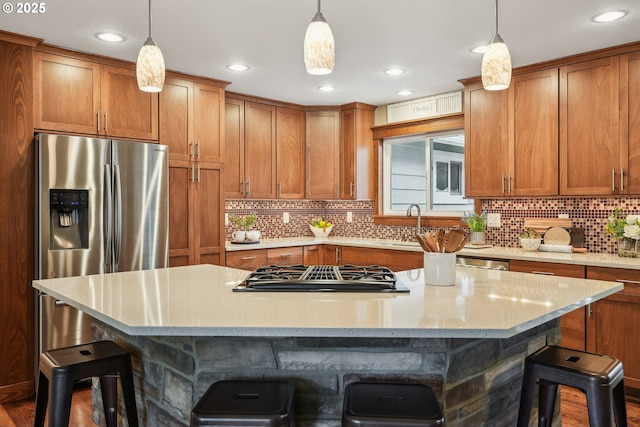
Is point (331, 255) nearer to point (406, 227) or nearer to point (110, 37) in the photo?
point (406, 227)

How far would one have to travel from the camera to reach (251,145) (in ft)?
16.3

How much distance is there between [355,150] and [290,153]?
0.70 m

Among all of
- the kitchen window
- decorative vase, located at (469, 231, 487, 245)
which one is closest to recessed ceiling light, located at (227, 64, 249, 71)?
the kitchen window

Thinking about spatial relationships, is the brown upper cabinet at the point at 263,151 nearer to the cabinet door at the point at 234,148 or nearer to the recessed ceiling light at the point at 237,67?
the cabinet door at the point at 234,148

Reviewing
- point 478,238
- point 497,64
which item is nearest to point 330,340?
point 497,64

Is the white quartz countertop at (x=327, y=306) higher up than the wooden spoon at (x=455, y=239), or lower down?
lower down

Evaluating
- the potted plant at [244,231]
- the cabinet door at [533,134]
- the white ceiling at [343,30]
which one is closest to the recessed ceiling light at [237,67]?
the white ceiling at [343,30]

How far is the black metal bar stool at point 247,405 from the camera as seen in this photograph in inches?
54.6

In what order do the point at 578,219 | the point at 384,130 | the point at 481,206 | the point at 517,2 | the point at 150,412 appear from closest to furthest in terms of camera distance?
the point at 150,412 < the point at 517,2 < the point at 578,219 < the point at 481,206 < the point at 384,130

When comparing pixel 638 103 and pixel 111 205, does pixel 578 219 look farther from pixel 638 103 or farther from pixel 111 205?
pixel 111 205

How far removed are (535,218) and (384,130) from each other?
1877 mm

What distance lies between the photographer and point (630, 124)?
3.43 metres

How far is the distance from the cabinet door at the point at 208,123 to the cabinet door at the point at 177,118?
6cm

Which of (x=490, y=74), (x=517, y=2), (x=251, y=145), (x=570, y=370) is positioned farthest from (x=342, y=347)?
(x=251, y=145)
